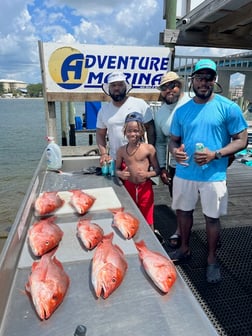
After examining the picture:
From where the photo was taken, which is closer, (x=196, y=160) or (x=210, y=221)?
(x=196, y=160)

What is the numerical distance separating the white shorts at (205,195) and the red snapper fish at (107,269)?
1.06 metres

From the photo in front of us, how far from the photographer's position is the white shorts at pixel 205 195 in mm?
2291

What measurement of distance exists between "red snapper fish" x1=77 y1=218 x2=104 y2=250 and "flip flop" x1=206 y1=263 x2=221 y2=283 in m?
1.25

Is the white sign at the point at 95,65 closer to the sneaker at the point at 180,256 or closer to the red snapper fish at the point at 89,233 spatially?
the sneaker at the point at 180,256

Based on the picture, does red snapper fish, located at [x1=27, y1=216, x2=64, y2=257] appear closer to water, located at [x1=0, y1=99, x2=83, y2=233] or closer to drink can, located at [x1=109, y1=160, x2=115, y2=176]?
drink can, located at [x1=109, y1=160, x2=115, y2=176]

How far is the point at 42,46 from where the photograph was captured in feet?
11.9

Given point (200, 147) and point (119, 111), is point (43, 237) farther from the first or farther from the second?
point (119, 111)

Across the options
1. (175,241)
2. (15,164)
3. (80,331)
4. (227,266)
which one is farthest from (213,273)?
(15,164)

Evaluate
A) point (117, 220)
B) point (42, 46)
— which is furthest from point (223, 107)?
point (42, 46)

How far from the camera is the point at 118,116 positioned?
288cm

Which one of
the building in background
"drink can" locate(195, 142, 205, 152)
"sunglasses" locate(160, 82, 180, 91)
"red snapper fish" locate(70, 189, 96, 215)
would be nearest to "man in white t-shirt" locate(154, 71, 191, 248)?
"sunglasses" locate(160, 82, 180, 91)

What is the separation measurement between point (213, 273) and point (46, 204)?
1.58m

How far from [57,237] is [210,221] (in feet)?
4.53

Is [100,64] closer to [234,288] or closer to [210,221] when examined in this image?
[210,221]
